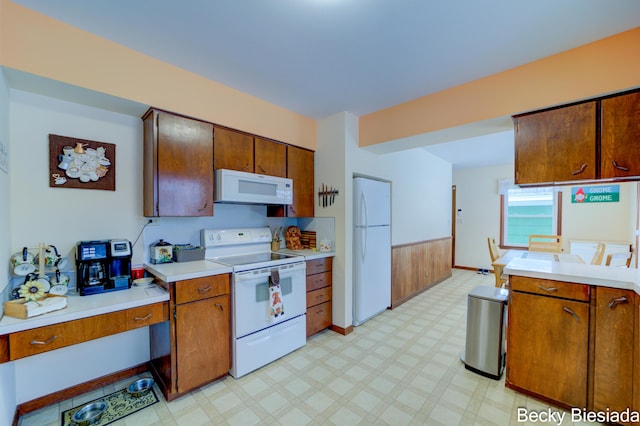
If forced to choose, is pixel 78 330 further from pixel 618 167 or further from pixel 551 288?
pixel 618 167

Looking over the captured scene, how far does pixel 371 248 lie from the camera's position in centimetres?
331

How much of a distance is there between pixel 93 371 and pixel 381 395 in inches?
87.9

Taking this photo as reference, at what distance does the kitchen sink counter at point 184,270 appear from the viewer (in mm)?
1870

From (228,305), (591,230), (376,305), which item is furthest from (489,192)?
(228,305)

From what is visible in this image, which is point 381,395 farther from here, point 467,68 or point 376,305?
point 467,68

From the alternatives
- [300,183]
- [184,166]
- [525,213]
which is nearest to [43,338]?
[184,166]

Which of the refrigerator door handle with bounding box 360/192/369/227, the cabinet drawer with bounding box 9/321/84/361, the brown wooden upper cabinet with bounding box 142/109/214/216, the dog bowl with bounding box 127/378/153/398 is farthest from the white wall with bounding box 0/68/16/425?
the refrigerator door handle with bounding box 360/192/369/227

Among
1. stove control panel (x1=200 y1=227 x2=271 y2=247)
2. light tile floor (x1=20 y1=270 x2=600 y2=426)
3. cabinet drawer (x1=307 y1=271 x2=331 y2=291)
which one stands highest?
stove control panel (x1=200 y1=227 x2=271 y2=247)

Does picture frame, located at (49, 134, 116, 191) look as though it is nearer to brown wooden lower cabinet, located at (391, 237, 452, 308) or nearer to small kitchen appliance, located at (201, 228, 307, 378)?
small kitchen appliance, located at (201, 228, 307, 378)

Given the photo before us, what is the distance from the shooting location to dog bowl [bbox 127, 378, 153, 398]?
197 cm

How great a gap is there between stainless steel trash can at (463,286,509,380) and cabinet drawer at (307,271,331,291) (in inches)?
56.5

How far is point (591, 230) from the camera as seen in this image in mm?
4766

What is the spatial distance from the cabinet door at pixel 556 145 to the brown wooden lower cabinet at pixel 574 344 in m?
0.82

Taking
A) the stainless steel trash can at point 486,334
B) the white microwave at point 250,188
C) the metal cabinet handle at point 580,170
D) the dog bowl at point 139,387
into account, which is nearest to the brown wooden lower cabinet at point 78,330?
the dog bowl at point 139,387
